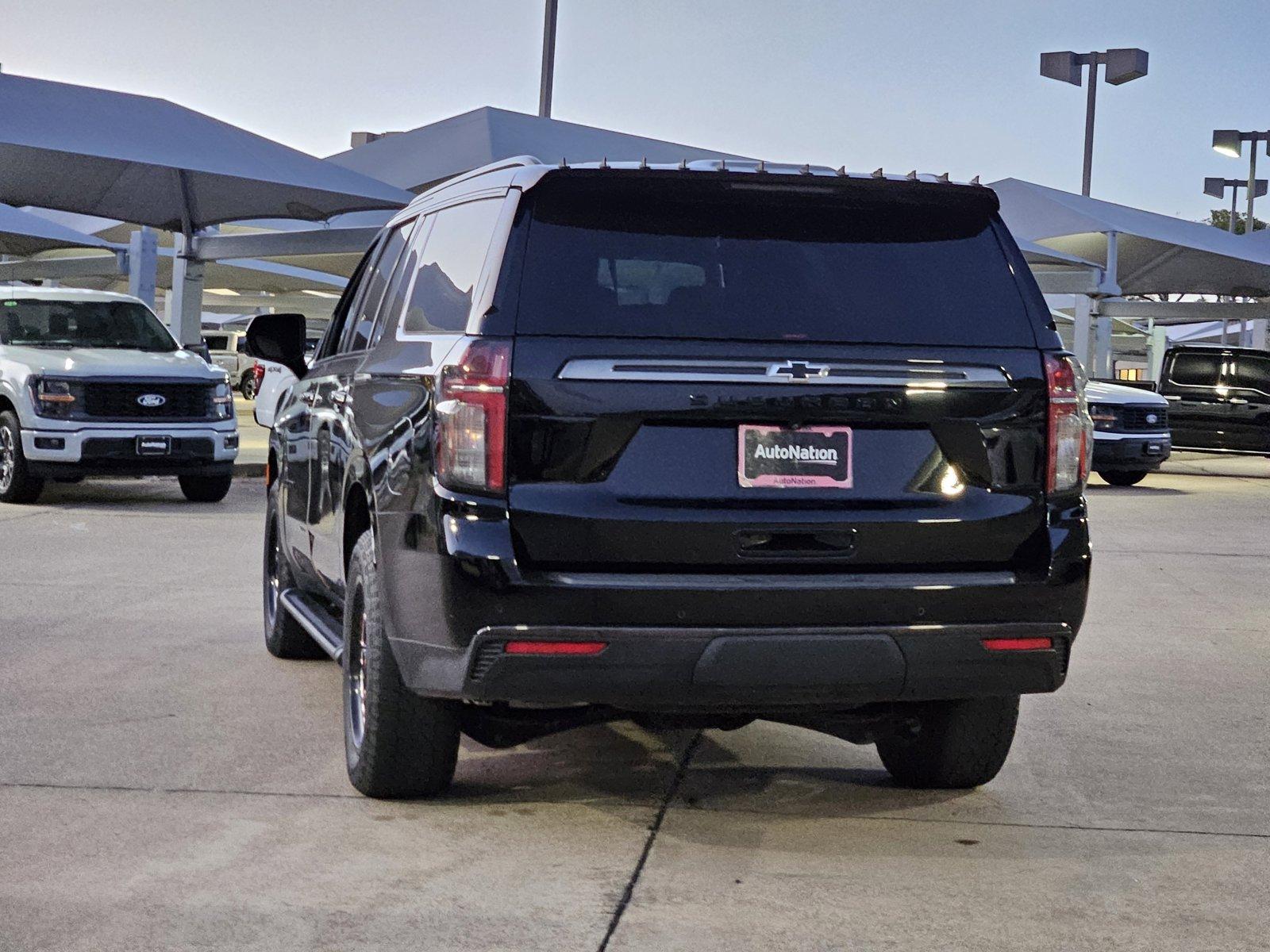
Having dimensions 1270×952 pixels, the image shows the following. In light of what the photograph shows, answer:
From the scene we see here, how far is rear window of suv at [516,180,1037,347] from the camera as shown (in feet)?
16.9

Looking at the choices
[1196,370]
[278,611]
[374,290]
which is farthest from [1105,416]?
[374,290]

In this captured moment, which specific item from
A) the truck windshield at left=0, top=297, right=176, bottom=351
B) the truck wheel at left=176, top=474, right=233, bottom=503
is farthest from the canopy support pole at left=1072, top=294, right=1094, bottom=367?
the truck wheel at left=176, top=474, right=233, bottom=503

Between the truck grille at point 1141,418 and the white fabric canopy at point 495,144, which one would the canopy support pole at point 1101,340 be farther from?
the white fabric canopy at point 495,144

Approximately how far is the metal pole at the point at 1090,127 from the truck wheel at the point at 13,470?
2476 cm

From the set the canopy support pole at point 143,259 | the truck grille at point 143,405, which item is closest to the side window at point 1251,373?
the canopy support pole at point 143,259

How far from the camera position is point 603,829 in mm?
5516

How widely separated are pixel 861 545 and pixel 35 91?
18674mm

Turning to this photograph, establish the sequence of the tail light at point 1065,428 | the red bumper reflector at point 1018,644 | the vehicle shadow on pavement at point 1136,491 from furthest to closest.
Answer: the vehicle shadow on pavement at point 1136,491 < the tail light at point 1065,428 < the red bumper reflector at point 1018,644

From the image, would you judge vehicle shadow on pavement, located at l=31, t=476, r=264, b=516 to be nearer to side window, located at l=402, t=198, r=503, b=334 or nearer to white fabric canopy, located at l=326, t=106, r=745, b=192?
white fabric canopy, located at l=326, t=106, r=745, b=192

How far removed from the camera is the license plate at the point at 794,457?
5.06 meters

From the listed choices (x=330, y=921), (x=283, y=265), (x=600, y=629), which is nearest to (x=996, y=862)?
(x=600, y=629)

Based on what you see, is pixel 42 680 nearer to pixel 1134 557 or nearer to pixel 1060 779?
pixel 1060 779

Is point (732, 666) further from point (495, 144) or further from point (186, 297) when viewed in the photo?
point (186, 297)

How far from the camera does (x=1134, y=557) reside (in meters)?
14.0
